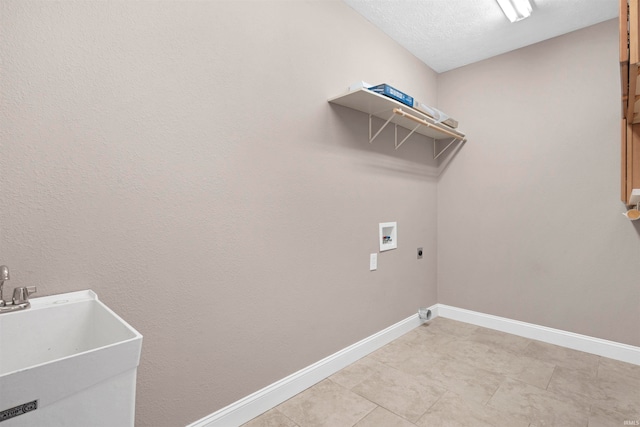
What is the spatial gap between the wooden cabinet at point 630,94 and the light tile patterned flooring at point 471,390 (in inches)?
46.4

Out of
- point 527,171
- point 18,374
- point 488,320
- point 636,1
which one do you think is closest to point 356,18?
point 636,1

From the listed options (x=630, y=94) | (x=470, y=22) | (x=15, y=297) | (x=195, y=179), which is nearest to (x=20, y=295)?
(x=15, y=297)

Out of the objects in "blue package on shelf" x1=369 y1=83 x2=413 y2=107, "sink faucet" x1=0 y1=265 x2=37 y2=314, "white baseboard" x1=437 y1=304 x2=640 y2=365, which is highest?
"blue package on shelf" x1=369 y1=83 x2=413 y2=107

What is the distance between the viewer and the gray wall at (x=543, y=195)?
2299 mm

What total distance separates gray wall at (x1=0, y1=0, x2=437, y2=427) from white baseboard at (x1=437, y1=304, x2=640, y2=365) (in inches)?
48.1

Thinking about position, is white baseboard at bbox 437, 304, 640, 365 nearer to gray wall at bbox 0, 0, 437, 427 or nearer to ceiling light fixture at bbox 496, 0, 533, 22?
gray wall at bbox 0, 0, 437, 427

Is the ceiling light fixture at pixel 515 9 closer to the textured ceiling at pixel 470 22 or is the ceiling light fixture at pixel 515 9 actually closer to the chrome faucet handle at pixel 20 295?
the textured ceiling at pixel 470 22

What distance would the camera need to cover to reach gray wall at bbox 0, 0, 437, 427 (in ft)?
3.48

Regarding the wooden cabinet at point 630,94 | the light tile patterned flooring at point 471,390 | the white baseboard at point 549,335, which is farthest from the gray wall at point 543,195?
the light tile patterned flooring at point 471,390

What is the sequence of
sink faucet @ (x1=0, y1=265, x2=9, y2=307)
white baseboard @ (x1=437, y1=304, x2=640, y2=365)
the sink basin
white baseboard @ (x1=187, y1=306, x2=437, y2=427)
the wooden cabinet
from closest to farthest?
the sink basin
sink faucet @ (x1=0, y1=265, x2=9, y2=307)
the wooden cabinet
white baseboard @ (x1=187, y1=306, x2=437, y2=427)
white baseboard @ (x1=437, y1=304, x2=640, y2=365)

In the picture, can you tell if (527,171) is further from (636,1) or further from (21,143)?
(21,143)

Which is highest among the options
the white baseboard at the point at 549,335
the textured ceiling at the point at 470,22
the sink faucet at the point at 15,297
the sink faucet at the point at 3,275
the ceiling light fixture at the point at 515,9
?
the textured ceiling at the point at 470,22

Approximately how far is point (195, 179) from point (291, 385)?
1.28 m

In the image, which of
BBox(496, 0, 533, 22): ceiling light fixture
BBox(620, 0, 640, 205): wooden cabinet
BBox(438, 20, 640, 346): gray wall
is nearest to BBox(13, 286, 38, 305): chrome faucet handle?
BBox(620, 0, 640, 205): wooden cabinet
